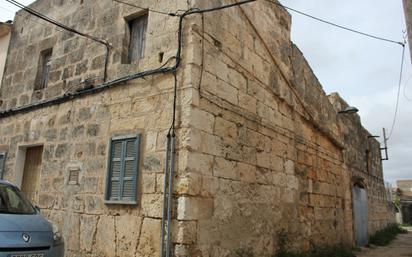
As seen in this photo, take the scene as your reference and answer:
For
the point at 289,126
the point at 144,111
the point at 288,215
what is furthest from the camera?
the point at 289,126

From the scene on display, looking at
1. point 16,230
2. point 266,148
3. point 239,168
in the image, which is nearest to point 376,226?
point 266,148

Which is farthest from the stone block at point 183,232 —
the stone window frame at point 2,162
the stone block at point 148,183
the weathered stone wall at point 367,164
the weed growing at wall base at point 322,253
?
the weathered stone wall at point 367,164

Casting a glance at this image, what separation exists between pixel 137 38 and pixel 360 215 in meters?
8.78

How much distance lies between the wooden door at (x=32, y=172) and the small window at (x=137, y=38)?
2634 millimetres

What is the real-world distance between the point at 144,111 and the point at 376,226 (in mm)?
11818

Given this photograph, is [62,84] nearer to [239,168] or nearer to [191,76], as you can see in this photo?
[191,76]

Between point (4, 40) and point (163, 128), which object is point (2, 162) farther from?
point (163, 128)

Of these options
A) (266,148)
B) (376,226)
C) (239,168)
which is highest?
(266,148)

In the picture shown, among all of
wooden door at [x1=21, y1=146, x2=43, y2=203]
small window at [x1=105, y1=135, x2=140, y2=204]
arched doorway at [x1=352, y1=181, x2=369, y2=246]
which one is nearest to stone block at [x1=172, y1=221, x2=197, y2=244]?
small window at [x1=105, y1=135, x2=140, y2=204]

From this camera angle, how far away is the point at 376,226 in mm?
13164

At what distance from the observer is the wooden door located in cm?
641

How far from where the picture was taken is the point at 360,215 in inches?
418

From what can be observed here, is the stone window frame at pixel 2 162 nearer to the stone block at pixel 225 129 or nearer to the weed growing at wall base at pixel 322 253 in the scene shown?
the stone block at pixel 225 129

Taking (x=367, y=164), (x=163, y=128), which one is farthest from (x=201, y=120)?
(x=367, y=164)
